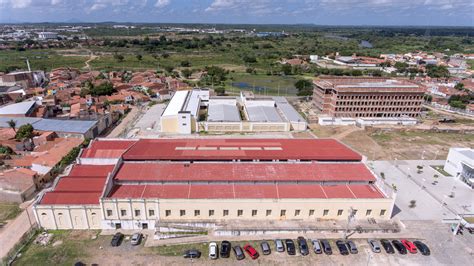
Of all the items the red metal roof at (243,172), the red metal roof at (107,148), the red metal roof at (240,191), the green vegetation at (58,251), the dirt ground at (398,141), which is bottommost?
the dirt ground at (398,141)

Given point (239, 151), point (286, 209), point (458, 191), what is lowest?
point (458, 191)

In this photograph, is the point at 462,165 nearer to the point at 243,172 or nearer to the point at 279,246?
the point at 279,246

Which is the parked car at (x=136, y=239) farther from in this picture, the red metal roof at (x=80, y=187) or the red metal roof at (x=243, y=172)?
the red metal roof at (x=243, y=172)

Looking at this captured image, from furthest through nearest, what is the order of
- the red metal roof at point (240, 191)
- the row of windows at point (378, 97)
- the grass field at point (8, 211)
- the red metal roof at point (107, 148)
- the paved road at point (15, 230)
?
the row of windows at point (378, 97), the red metal roof at point (107, 148), the grass field at point (8, 211), the red metal roof at point (240, 191), the paved road at point (15, 230)

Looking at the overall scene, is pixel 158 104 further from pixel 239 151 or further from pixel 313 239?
pixel 313 239

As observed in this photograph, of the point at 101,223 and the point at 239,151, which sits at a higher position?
the point at 239,151

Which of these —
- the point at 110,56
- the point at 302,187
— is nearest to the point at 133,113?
the point at 302,187

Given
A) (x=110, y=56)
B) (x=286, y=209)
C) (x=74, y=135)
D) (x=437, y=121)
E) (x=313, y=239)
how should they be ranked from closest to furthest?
(x=313, y=239) → (x=286, y=209) → (x=74, y=135) → (x=437, y=121) → (x=110, y=56)

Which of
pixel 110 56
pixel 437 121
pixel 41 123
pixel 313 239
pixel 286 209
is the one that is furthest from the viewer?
pixel 110 56

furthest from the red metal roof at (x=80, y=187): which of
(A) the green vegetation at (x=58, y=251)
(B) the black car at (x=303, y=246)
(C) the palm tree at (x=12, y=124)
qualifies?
(C) the palm tree at (x=12, y=124)
